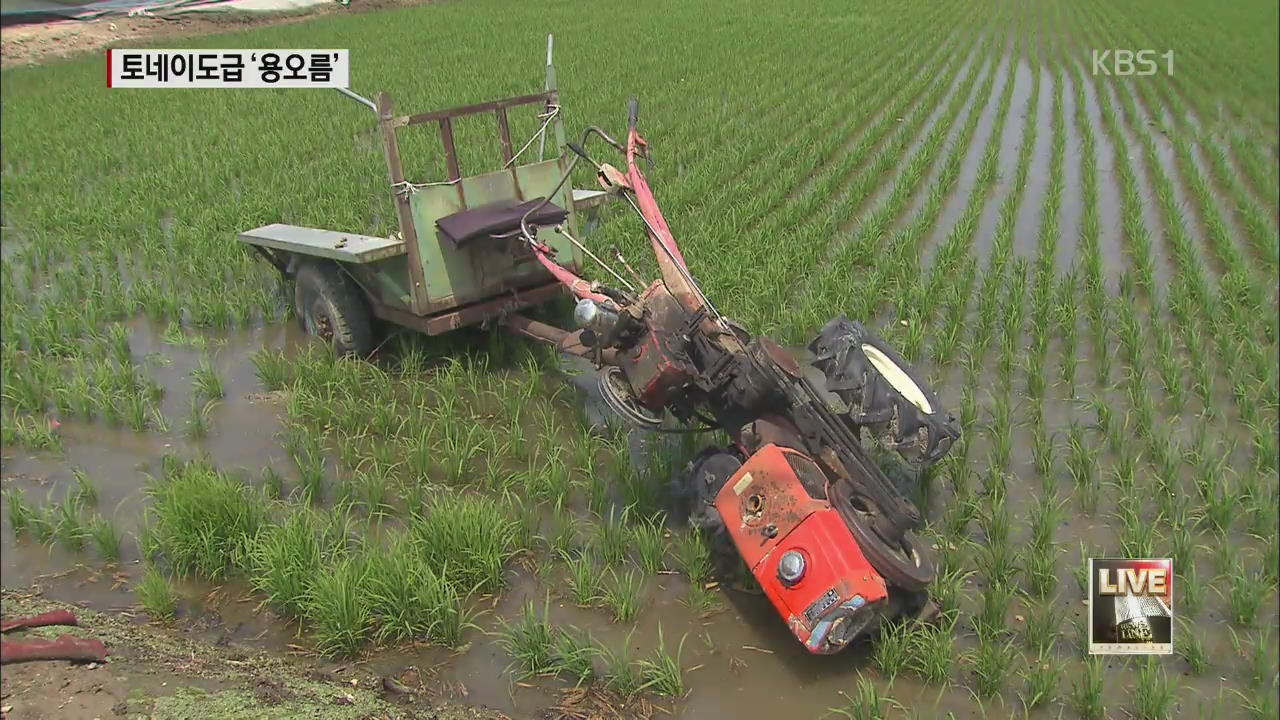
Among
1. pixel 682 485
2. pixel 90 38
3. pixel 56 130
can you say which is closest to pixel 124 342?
pixel 56 130

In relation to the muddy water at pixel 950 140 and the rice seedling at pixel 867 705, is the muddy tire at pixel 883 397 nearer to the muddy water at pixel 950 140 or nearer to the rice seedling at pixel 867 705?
the rice seedling at pixel 867 705

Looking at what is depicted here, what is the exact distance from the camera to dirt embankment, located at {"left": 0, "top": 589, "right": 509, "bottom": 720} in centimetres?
214

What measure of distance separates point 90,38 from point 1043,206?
20.7 ft

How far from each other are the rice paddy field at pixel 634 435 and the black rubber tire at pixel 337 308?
12 cm

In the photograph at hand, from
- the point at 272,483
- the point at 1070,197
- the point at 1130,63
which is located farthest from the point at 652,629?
the point at 1070,197

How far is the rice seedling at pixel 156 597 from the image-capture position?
2723 mm

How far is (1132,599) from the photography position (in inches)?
69.9

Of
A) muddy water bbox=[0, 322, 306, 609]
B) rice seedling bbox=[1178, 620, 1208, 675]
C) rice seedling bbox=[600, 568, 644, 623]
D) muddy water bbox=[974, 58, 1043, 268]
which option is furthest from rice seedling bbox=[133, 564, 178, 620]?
muddy water bbox=[974, 58, 1043, 268]

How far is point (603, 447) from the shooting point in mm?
3779

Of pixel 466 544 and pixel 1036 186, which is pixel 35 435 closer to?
pixel 466 544

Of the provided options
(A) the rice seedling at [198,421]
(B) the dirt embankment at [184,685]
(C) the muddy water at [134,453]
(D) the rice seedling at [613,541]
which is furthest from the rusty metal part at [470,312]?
(B) the dirt embankment at [184,685]

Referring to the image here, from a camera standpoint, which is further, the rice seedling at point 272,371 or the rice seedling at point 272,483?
the rice seedling at point 272,371

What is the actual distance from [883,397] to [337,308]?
266cm

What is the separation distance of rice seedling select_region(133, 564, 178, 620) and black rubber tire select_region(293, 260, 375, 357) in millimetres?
1731
